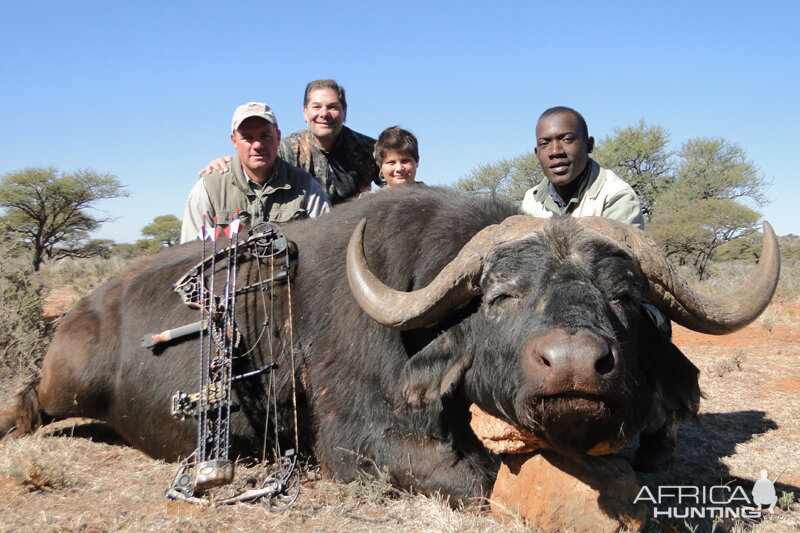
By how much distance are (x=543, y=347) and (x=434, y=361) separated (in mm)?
955

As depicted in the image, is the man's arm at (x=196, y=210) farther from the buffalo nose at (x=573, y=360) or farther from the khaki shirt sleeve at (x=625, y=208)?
the buffalo nose at (x=573, y=360)

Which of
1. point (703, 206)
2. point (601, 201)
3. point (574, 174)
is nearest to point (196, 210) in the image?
point (574, 174)

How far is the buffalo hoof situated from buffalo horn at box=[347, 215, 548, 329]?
1720 millimetres

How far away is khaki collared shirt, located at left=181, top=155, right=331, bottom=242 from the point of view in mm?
5391

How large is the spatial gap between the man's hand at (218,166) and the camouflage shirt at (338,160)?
89 centimetres

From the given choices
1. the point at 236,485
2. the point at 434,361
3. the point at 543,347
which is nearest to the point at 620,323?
the point at 543,347

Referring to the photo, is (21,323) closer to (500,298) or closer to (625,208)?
(500,298)

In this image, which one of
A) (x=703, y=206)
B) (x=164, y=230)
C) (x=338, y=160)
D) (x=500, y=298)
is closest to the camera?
(x=500, y=298)

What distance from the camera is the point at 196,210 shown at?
5.41 m

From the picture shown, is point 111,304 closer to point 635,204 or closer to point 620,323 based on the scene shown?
point 620,323

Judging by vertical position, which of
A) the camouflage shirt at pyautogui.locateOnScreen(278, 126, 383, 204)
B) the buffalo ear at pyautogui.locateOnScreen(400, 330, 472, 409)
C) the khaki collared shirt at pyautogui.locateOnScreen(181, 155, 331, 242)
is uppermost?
the camouflage shirt at pyautogui.locateOnScreen(278, 126, 383, 204)

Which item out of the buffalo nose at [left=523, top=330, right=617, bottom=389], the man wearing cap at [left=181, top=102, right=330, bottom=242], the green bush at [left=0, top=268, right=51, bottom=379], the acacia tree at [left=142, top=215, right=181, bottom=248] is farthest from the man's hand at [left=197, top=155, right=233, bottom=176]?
the acacia tree at [left=142, top=215, right=181, bottom=248]

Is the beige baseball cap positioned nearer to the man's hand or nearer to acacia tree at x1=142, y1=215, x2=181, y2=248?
the man's hand

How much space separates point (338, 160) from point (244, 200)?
193cm
